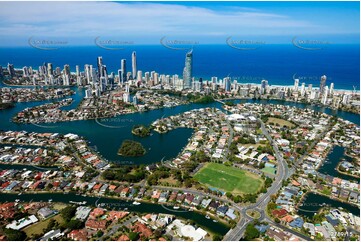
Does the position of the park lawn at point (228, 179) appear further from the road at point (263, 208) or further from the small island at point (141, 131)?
the small island at point (141, 131)

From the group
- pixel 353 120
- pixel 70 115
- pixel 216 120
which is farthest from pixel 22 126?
pixel 353 120

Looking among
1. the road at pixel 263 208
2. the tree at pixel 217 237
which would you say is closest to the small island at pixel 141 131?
the road at pixel 263 208

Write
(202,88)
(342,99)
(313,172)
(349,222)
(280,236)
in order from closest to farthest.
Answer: (280,236), (349,222), (313,172), (342,99), (202,88)

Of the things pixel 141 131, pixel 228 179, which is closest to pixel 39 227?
pixel 228 179

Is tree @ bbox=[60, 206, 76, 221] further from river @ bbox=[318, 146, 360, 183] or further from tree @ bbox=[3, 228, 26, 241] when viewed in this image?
river @ bbox=[318, 146, 360, 183]

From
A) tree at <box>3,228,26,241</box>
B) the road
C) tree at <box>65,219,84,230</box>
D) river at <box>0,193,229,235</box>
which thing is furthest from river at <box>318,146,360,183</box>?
tree at <box>3,228,26,241</box>

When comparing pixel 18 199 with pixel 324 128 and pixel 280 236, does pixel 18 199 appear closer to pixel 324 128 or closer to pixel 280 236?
pixel 280 236
